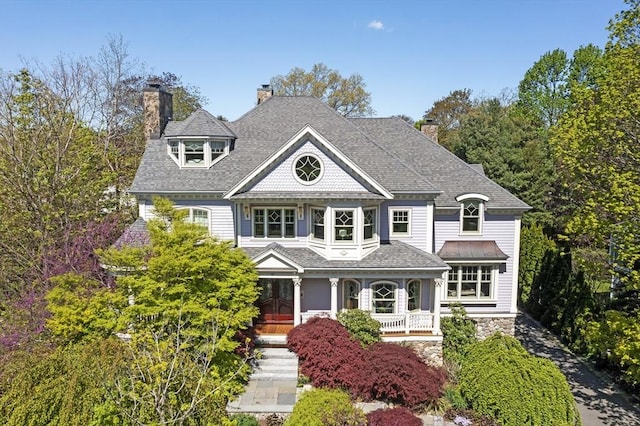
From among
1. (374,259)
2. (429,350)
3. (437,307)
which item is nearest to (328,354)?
(374,259)

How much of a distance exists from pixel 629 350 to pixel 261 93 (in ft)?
75.9

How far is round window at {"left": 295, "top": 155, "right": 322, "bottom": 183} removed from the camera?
19.1 m

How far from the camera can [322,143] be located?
18719mm

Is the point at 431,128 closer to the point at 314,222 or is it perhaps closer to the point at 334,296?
the point at 314,222

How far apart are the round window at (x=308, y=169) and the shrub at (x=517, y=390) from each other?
10.2 meters

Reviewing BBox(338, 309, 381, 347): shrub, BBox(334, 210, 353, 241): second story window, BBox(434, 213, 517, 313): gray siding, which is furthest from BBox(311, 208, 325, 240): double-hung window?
BBox(434, 213, 517, 313): gray siding

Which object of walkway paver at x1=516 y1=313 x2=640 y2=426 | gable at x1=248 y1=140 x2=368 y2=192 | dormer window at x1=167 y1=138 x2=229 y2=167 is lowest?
walkway paver at x1=516 y1=313 x2=640 y2=426

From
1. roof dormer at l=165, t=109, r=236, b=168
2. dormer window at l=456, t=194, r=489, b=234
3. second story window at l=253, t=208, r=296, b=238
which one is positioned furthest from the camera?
dormer window at l=456, t=194, r=489, b=234

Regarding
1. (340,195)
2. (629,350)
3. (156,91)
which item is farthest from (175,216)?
(629,350)

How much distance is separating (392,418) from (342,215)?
350 inches

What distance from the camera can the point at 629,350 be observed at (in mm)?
13305

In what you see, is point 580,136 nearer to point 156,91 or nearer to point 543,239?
point 543,239

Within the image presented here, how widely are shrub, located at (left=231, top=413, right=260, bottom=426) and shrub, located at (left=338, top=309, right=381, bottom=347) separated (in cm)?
564

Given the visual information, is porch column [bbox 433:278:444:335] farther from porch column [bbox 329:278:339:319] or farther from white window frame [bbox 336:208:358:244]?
porch column [bbox 329:278:339:319]
